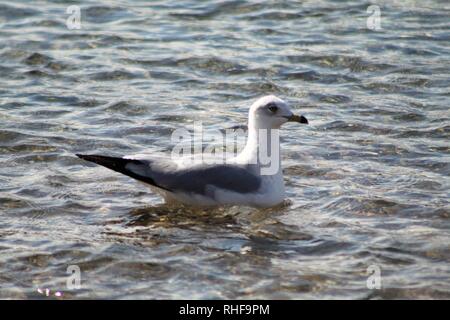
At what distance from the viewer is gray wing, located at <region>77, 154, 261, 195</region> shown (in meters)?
8.22

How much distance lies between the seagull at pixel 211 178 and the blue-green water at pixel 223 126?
6.0 inches

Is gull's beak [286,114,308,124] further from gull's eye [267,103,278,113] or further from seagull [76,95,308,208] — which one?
gull's eye [267,103,278,113]

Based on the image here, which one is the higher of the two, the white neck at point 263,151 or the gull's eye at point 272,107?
the gull's eye at point 272,107

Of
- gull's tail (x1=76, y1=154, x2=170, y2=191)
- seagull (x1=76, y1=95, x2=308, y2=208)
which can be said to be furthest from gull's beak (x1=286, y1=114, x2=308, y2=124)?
gull's tail (x1=76, y1=154, x2=170, y2=191)

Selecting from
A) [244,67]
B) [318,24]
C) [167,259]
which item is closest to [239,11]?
[318,24]

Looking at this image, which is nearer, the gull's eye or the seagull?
the seagull

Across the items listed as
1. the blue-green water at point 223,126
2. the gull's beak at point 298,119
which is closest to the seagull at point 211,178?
the gull's beak at point 298,119

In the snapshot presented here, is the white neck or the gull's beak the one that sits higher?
the gull's beak

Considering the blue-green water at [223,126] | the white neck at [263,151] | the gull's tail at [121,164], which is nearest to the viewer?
the blue-green water at [223,126]

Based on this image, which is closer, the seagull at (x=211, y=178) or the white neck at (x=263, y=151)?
the seagull at (x=211, y=178)

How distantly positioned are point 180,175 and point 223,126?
229 centimetres

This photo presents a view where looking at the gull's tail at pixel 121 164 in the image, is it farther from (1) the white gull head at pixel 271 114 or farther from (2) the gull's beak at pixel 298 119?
(2) the gull's beak at pixel 298 119

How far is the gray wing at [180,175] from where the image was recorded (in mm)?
8219

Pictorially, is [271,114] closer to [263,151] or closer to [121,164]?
[263,151]
